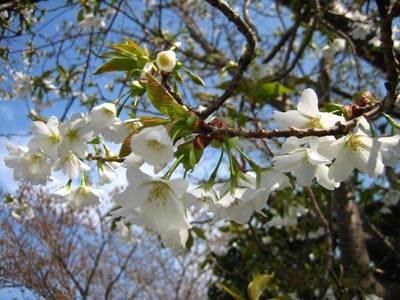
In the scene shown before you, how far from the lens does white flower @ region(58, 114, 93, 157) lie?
834 millimetres

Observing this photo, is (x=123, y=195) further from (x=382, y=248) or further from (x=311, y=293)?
(x=382, y=248)

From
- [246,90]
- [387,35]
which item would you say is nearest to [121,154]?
[387,35]

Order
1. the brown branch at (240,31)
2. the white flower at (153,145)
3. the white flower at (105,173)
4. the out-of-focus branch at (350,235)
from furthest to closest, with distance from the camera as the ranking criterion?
the out-of-focus branch at (350,235)
the white flower at (105,173)
the brown branch at (240,31)
the white flower at (153,145)

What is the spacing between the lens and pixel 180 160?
2.43 ft

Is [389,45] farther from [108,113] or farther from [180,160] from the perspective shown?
[108,113]

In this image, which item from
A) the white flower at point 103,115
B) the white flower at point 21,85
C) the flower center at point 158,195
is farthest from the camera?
the white flower at point 21,85

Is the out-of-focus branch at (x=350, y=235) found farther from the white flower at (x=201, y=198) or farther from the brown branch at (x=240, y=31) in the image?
the white flower at (x=201, y=198)

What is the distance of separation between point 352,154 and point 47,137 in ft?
2.57

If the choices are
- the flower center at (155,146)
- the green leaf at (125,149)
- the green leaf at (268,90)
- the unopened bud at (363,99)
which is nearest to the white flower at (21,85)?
the green leaf at (268,90)

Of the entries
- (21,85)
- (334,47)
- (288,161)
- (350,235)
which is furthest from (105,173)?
(334,47)

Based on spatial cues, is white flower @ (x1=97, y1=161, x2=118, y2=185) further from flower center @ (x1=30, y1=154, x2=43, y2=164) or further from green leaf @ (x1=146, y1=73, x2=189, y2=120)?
green leaf @ (x1=146, y1=73, x2=189, y2=120)

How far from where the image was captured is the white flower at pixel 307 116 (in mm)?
808

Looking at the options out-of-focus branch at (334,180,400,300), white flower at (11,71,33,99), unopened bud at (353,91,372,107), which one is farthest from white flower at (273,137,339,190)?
white flower at (11,71,33,99)

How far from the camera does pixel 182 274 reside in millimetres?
8133
